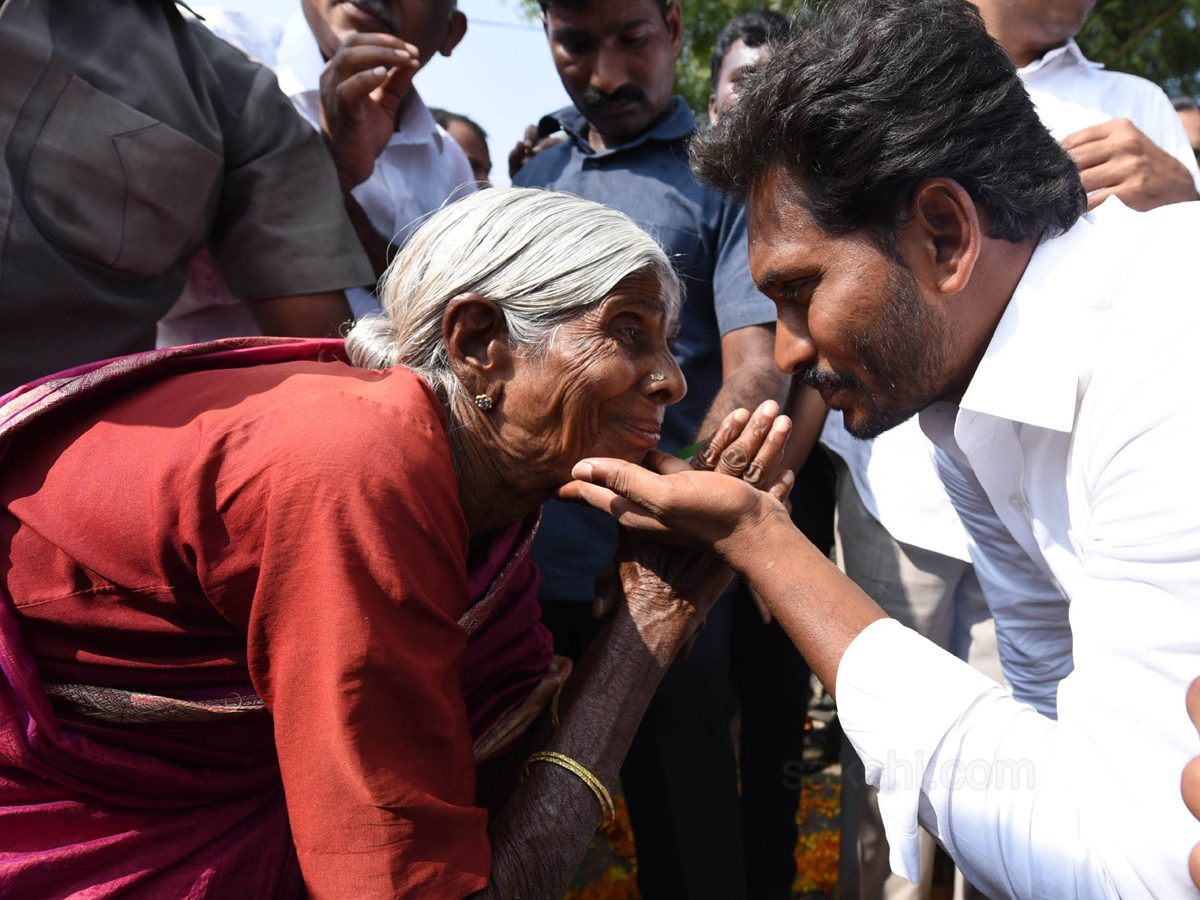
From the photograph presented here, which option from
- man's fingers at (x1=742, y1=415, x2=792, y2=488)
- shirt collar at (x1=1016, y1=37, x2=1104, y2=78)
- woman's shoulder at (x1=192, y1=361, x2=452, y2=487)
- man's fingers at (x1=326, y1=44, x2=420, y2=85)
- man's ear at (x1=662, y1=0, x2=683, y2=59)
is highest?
shirt collar at (x1=1016, y1=37, x2=1104, y2=78)

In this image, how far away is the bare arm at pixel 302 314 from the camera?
3078mm

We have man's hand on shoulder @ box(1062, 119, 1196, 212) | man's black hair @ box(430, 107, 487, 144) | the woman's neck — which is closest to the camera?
the woman's neck

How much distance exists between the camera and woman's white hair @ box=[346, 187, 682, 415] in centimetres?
239

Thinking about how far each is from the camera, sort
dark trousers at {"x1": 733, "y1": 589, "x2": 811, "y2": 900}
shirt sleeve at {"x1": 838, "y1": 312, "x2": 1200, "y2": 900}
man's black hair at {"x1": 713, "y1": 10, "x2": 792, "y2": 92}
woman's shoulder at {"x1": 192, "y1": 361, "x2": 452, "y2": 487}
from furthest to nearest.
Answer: man's black hair at {"x1": 713, "y1": 10, "x2": 792, "y2": 92}
dark trousers at {"x1": 733, "y1": 589, "x2": 811, "y2": 900}
woman's shoulder at {"x1": 192, "y1": 361, "x2": 452, "y2": 487}
shirt sleeve at {"x1": 838, "y1": 312, "x2": 1200, "y2": 900}

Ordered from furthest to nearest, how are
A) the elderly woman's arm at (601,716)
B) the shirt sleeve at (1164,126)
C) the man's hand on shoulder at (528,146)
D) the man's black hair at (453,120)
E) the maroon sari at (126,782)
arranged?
the man's black hair at (453,120) < the man's hand on shoulder at (528,146) < the shirt sleeve at (1164,126) < the elderly woman's arm at (601,716) < the maroon sari at (126,782)

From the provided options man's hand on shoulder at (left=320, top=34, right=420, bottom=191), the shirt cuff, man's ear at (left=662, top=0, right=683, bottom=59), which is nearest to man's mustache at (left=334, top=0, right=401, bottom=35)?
man's hand on shoulder at (left=320, top=34, right=420, bottom=191)

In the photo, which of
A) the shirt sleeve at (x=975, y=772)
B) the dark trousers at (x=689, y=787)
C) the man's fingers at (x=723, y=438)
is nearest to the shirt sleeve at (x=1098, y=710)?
the shirt sleeve at (x=975, y=772)

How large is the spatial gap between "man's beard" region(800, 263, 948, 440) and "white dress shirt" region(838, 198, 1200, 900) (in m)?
0.14

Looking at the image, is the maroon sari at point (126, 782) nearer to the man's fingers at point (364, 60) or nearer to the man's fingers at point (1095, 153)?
the man's fingers at point (364, 60)

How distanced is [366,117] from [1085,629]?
2.68m

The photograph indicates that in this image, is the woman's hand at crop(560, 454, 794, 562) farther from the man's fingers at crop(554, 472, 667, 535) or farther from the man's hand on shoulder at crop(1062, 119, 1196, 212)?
the man's hand on shoulder at crop(1062, 119, 1196, 212)

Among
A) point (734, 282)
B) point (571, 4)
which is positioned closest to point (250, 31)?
point (571, 4)

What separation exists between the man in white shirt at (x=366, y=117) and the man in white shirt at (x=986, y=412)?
1.25m

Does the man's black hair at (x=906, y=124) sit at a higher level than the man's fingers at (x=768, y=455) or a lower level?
higher
